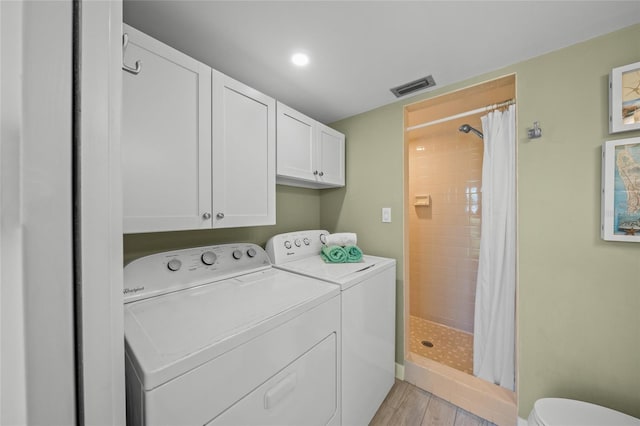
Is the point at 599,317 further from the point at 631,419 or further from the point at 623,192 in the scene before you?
the point at 623,192

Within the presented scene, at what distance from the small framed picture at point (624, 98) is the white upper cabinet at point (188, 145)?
1.88 metres

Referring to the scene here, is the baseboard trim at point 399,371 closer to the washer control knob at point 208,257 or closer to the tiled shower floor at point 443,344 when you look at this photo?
the tiled shower floor at point 443,344

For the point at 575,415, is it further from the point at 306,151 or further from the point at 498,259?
the point at 306,151

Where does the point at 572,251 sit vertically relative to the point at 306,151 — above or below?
below

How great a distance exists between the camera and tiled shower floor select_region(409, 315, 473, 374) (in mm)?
2115

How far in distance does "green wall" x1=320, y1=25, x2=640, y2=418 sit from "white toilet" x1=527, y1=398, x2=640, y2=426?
139 mm

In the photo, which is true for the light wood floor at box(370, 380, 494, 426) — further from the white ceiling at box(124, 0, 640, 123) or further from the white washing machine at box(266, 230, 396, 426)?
the white ceiling at box(124, 0, 640, 123)

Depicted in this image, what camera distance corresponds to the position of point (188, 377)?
664 millimetres

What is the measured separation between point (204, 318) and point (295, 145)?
4.14ft

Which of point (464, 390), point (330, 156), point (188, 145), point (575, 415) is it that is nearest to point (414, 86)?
point (330, 156)

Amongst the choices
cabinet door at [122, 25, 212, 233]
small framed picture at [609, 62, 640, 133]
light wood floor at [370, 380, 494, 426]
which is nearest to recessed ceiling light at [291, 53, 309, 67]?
cabinet door at [122, 25, 212, 233]

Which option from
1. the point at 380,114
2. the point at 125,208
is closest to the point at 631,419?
the point at 380,114

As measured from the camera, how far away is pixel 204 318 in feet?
2.94

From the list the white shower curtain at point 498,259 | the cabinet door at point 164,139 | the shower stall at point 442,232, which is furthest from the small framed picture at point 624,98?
the cabinet door at point 164,139
